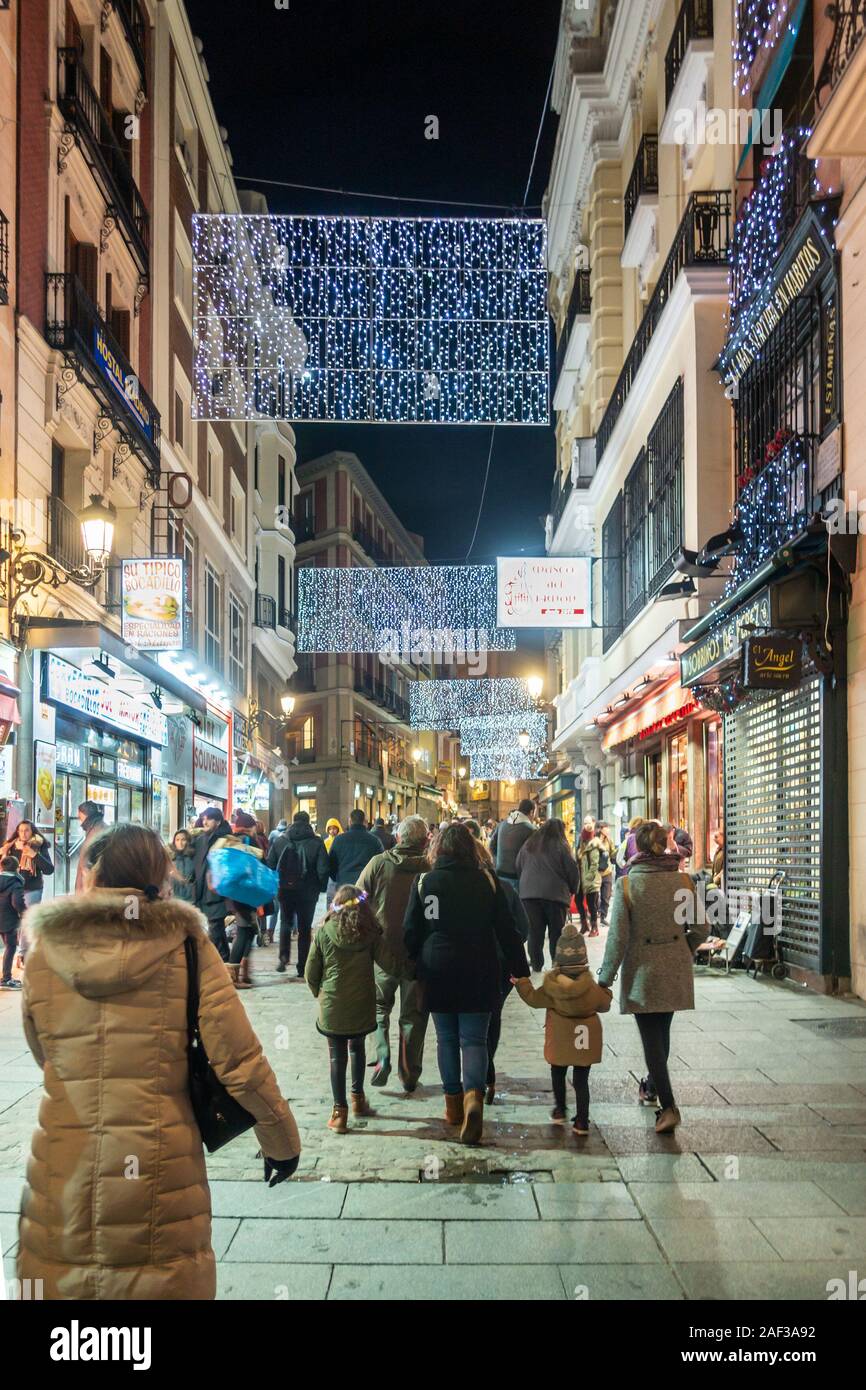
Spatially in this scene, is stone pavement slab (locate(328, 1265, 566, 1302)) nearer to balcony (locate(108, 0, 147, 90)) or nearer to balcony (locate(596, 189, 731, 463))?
balcony (locate(596, 189, 731, 463))

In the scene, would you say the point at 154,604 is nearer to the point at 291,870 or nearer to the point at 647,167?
the point at 291,870

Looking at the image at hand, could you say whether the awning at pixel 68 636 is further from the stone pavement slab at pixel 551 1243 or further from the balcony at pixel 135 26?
the balcony at pixel 135 26

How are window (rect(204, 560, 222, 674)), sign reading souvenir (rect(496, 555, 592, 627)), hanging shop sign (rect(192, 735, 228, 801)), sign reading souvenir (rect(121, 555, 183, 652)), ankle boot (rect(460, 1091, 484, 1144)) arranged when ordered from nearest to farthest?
1. ankle boot (rect(460, 1091, 484, 1144))
2. sign reading souvenir (rect(121, 555, 183, 652))
3. sign reading souvenir (rect(496, 555, 592, 627))
4. hanging shop sign (rect(192, 735, 228, 801))
5. window (rect(204, 560, 222, 674))

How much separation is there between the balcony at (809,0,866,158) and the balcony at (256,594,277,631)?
27588mm

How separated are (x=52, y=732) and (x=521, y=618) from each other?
860 cm

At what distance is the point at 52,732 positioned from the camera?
49.7ft

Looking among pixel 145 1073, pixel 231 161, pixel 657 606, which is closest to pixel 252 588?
pixel 231 161

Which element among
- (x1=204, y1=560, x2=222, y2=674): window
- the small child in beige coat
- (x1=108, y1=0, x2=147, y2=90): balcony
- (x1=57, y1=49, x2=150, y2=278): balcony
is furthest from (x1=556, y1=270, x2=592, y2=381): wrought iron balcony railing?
the small child in beige coat

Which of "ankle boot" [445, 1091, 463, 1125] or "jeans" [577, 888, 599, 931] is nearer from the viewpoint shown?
"ankle boot" [445, 1091, 463, 1125]

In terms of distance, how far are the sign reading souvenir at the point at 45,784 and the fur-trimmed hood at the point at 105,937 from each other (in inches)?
470

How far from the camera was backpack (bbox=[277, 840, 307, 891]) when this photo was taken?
12891 mm

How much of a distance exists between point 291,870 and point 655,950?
23.1 ft

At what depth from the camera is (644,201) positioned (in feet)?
62.4

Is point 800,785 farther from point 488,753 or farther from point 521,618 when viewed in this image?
point 488,753
